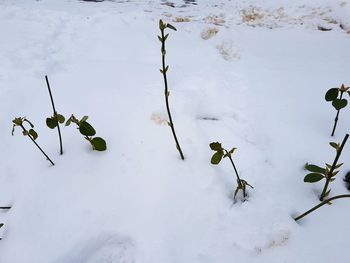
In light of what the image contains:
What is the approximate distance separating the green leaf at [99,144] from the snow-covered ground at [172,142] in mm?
70

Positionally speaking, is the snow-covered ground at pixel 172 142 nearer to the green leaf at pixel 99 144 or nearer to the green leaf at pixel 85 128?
the green leaf at pixel 99 144

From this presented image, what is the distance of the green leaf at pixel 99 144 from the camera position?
5.69ft

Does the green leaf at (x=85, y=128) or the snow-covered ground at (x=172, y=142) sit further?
the green leaf at (x=85, y=128)

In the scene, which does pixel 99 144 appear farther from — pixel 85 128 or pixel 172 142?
pixel 172 142

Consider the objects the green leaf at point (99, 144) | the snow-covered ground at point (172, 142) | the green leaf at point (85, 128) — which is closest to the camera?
the snow-covered ground at point (172, 142)

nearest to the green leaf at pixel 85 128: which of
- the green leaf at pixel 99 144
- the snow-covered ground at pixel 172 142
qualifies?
the green leaf at pixel 99 144

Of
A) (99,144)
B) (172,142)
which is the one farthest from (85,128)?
(172,142)

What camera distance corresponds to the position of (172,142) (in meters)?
1.87

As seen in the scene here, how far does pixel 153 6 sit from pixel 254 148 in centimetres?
323

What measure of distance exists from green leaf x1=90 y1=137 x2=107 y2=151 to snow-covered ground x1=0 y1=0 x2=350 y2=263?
0.07 m

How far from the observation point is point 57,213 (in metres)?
1.53

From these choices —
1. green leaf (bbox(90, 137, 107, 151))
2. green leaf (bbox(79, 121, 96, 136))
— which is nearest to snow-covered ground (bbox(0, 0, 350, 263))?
green leaf (bbox(90, 137, 107, 151))

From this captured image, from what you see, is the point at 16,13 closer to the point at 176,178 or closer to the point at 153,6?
the point at 153,6

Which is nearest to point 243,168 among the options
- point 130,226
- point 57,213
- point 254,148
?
point 254,148
